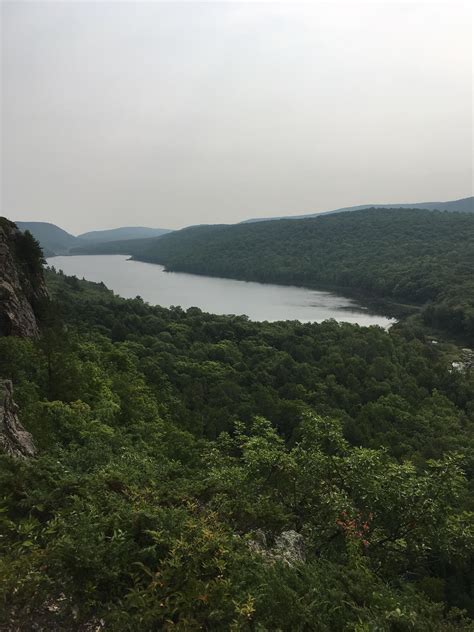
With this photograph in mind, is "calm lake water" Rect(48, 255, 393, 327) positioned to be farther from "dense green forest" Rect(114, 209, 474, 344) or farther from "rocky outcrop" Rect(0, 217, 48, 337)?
"rocky outcrop" Rect(0, 217, 48, 337)

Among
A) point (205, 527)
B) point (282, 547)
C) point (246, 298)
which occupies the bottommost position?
point (282, 547)

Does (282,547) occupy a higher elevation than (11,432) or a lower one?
lower

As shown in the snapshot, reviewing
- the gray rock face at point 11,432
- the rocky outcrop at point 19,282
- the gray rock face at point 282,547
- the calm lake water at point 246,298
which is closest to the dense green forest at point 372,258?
the calm lake water at point 246,298

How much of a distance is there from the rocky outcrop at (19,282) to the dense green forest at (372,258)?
216 ft

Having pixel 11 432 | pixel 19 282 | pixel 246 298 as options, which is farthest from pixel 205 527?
pixel 246 298

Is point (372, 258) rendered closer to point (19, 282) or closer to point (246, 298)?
point (246, 298)

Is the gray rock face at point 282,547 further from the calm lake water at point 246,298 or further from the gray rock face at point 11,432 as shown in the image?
the calm lake water at point 246,298

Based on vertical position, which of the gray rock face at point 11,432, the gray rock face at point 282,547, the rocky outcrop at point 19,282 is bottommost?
the gray rock face at point 282,547

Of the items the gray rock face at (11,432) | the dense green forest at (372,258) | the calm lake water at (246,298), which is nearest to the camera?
the gray rock face at (11,432)

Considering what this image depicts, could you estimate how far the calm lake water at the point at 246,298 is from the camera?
8300cm

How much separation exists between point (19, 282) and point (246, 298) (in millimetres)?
85440

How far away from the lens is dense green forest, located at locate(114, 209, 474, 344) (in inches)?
3462

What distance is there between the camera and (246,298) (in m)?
106

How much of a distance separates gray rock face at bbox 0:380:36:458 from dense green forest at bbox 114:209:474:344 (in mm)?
70531
